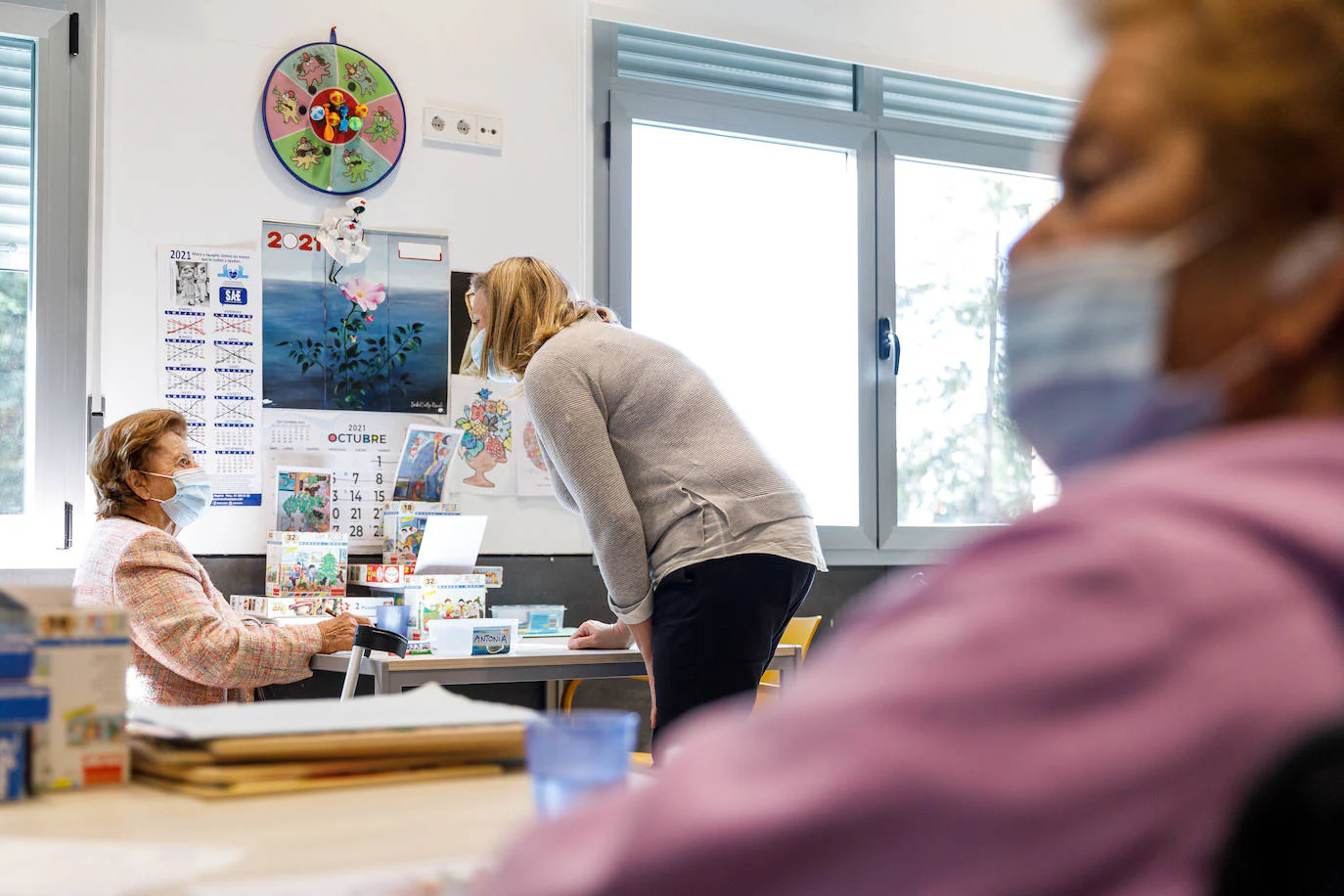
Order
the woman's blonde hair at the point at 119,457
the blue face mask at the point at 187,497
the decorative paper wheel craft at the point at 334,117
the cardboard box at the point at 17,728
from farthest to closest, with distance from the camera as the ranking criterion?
the decorative paper wheel craft at the point at 334,117 < the blue face mask at the point at 187,497 < the woman's blonde hair at the point at 119,457 < the cardboard box at the point at 17,728

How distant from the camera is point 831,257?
4484 mm

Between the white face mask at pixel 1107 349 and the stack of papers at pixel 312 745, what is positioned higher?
the white face mask at pixel 1107 349

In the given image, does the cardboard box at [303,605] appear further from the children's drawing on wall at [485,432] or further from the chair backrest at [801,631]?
the chair backrest at [801,631]

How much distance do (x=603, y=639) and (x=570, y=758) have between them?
6.96 ft

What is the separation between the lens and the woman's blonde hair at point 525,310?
262cm

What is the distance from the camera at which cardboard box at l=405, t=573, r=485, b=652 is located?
118 inches

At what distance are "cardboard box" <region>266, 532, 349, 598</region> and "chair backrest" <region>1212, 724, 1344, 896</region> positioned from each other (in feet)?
10.6

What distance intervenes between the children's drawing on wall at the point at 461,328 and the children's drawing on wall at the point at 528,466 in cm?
19

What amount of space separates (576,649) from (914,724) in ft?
8.23

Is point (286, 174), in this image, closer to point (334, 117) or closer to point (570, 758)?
point (334, 117)

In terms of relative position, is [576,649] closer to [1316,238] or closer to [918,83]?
[1316,238]

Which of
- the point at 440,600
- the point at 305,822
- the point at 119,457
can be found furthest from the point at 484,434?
the point at 305,822

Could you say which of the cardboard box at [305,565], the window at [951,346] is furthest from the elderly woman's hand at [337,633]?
the window at [951,346]

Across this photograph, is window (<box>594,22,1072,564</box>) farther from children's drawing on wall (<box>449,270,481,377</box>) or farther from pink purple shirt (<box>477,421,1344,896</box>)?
pink purple shirt (<box>477,421,1344,896</box>)
